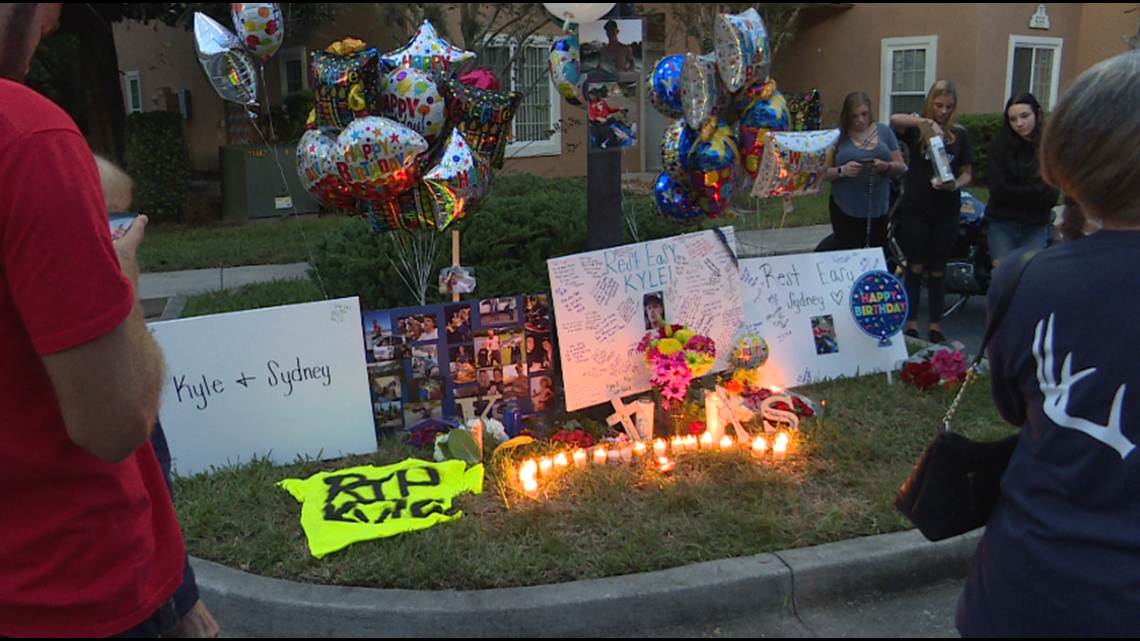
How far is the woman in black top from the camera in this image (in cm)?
638

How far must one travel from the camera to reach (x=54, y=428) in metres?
1.30

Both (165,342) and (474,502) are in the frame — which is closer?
(474,502)

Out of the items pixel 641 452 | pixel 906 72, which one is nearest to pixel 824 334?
pixel 641 452

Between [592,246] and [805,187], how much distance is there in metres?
1.22

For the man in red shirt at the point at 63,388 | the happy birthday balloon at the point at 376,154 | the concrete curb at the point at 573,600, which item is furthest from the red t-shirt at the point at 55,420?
the happy birthday balloon at the point at 376,154

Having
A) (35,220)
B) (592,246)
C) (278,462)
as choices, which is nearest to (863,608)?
(592,246)

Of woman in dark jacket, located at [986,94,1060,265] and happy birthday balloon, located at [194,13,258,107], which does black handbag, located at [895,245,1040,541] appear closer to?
happy birthday balloon, located at [194,13,258,107]

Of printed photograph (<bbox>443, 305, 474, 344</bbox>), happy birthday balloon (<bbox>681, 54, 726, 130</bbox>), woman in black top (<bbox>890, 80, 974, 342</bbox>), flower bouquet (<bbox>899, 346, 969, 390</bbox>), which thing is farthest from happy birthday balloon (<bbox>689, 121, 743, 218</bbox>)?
woman in black top (<bbox>890, 80, 974, 342</bbox>)

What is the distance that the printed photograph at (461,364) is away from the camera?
15.6 feet

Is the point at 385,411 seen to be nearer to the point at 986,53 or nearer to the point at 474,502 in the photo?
the point at 474,502

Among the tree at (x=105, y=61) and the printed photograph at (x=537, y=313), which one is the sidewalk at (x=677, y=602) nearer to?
the printed photograph at (x=537, y=313)

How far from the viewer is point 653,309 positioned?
5.04m

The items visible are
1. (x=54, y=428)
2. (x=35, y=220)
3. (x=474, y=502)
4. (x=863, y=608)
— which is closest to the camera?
(x=35, y=220)

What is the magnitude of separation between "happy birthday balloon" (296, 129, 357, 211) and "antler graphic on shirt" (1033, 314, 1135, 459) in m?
3.28
